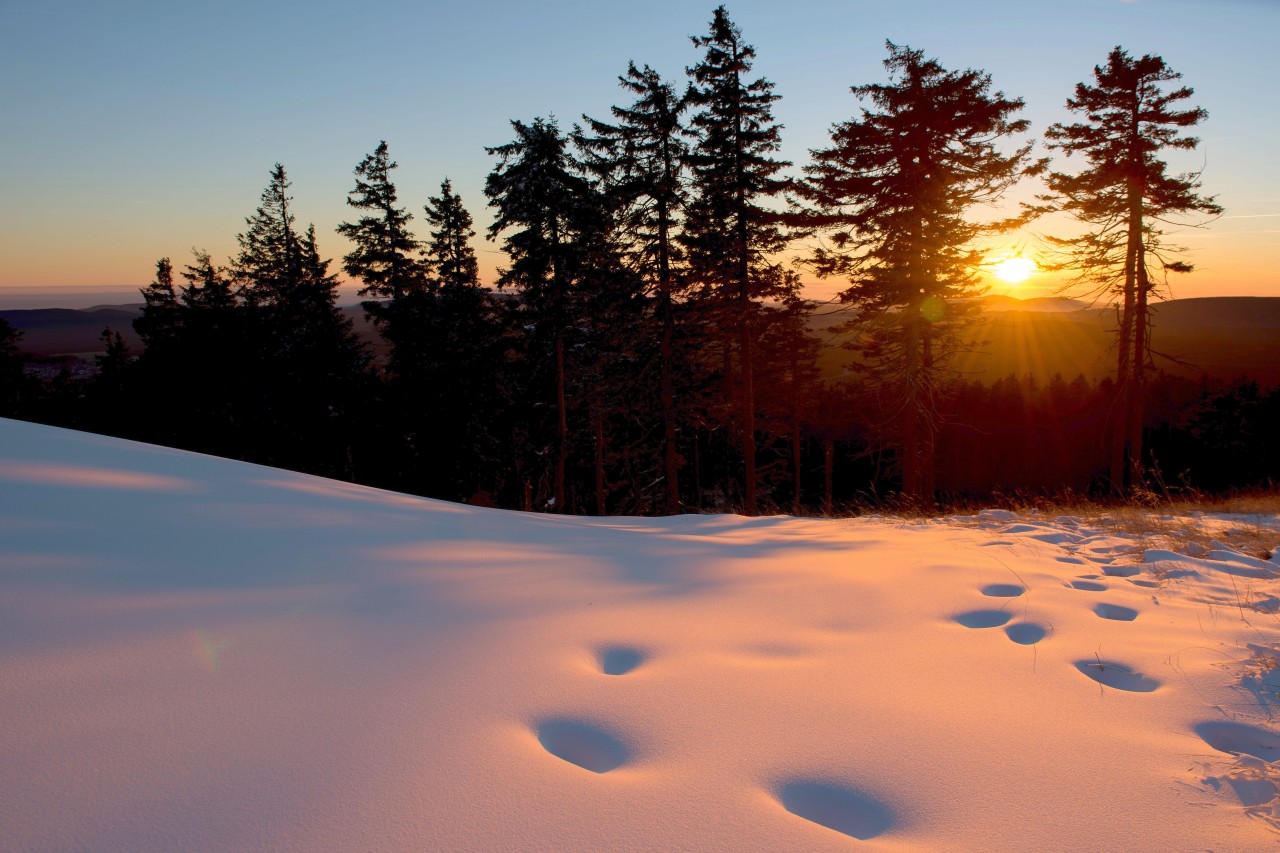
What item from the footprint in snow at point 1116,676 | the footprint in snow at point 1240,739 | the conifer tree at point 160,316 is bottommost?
the footprint in snow at point 1116,676

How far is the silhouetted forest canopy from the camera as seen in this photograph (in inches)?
602

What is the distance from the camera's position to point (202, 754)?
159 cm

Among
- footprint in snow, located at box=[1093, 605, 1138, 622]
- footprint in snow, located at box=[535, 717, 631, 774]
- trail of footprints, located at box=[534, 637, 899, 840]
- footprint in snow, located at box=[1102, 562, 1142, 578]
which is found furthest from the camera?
footprint in snow, located at box=[1102, 562, 1142, 578]

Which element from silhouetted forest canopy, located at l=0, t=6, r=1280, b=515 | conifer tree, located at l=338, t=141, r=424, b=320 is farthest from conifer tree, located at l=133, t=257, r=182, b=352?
conifer tree, located at l=338, t=141, r=424, b=320

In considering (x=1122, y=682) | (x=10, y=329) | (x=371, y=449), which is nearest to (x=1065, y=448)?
(x=371, y=449)

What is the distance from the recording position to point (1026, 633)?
2965 mm

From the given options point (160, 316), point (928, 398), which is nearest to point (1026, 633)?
point (928, 398)

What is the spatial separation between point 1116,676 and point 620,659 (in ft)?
7.11

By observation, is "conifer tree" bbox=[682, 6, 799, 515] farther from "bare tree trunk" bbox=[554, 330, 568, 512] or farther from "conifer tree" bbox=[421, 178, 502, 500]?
"conifer tree" bbox=[421, 178, 502, 500]

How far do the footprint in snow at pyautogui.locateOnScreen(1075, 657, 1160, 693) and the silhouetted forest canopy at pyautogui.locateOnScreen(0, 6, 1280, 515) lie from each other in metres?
7.10

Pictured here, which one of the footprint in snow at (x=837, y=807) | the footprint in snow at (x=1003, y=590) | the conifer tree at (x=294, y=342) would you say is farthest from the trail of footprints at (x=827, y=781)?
the conifer tree at (x=294, y=342)

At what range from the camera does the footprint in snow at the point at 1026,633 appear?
2.88m

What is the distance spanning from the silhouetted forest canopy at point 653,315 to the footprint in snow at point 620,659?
834cm

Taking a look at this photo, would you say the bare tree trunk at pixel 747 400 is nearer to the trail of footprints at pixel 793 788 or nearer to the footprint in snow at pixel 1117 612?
the footprint in snow at pixel 1117 612
